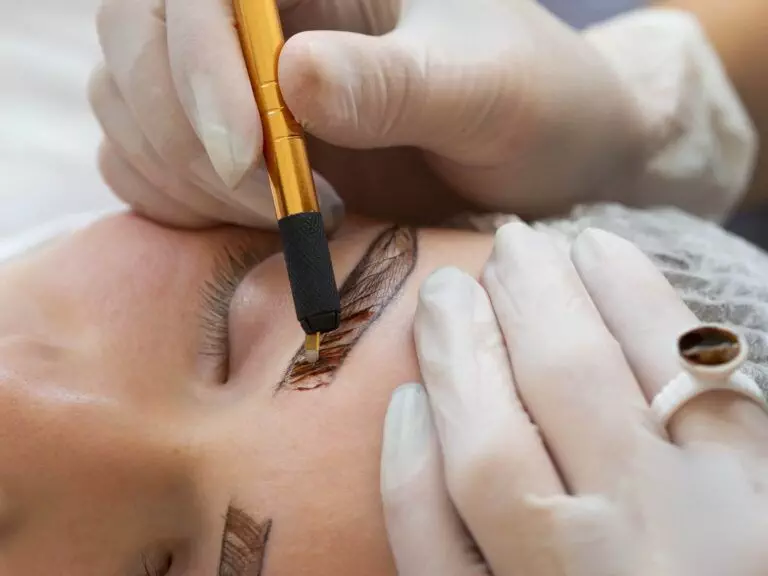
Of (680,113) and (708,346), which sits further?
(680,113)

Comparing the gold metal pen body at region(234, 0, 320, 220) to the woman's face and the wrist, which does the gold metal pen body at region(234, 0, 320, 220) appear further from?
the wrist

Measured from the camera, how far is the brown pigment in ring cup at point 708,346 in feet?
1.79

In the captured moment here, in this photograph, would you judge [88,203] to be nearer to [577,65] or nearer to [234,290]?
[234,290]

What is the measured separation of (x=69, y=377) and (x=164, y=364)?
0.09 m

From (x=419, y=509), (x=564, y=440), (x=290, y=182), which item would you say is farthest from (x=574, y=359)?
(x=290, y=182)

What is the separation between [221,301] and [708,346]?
48 cm

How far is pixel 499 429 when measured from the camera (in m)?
0.61

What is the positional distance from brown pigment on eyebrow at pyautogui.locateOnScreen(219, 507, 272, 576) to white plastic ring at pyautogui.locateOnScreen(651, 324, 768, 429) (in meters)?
0.35

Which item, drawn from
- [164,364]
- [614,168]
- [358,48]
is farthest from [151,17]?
[614,168]

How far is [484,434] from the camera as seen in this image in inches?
24.0

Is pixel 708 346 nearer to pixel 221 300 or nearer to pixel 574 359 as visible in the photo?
pixel 574 359

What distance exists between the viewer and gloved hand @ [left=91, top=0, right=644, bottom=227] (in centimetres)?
74

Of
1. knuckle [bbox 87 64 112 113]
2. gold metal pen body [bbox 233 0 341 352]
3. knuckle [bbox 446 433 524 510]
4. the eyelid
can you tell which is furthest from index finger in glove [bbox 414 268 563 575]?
knuckle [bbox 87 64 112 113]

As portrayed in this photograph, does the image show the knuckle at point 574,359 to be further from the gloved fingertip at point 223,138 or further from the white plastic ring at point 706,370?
the gloved fingertip at point 223,138
